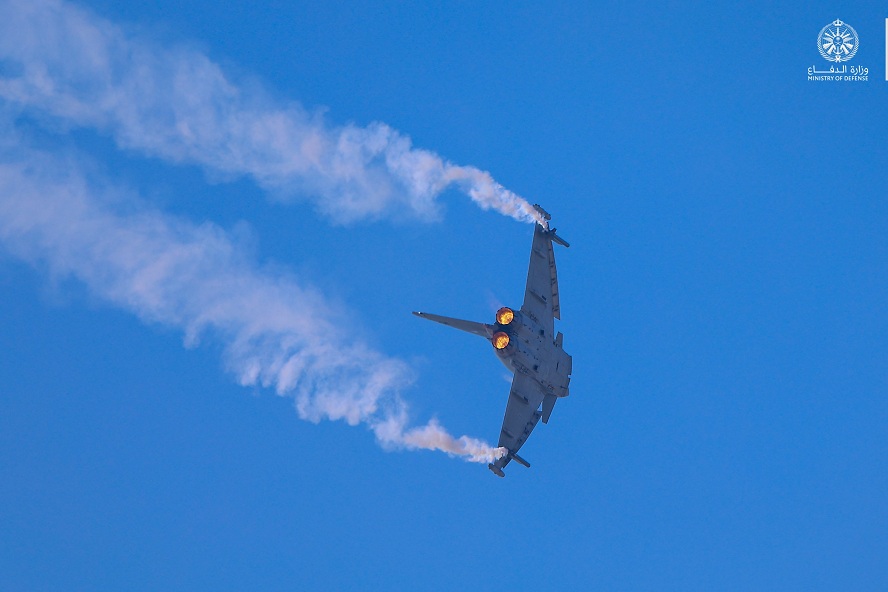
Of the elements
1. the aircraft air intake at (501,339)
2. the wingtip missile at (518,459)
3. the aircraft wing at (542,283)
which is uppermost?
the aircraft wing at (542,283)

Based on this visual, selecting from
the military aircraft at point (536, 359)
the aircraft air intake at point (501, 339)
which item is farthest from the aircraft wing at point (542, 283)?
the aircraft air intake at point (501, 339)

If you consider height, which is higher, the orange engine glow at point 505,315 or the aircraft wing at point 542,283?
the aircraft wing at point 542,283

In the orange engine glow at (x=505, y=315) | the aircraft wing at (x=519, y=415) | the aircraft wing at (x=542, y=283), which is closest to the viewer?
the orange engine glow at (x=505, y=315)

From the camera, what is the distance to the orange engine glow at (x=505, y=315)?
209ft

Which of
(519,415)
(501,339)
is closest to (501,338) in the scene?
(501,339)

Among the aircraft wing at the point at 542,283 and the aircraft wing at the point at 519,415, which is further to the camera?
the aircraft wing at the point at 519,415

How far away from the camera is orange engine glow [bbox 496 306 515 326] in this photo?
63.8 meters

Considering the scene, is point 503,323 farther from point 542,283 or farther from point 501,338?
point 542,283

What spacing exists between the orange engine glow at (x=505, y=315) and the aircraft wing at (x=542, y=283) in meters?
3.68

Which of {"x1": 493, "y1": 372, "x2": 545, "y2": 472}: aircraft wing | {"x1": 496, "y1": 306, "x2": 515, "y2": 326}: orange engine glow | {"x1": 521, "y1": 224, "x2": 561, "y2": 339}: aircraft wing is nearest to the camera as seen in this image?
{"x1": 496, "y1": 306, "x2": 515, "y2": 326}: orange engine glow

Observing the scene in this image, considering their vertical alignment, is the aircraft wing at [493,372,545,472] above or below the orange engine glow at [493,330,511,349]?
below

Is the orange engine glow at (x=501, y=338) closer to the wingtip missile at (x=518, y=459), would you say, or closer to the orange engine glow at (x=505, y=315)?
the orange engine glow at (x=505, y=315)

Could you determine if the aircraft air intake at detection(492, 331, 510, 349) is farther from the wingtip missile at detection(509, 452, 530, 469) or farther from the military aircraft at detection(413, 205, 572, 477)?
the wingtip missile at detection(509, 452, 530, 469)

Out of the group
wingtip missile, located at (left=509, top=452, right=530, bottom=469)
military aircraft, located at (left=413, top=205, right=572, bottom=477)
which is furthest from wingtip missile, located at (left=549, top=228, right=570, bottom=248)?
wingtip missile, located at (left=509, top=452, right=530, bottom=469)
